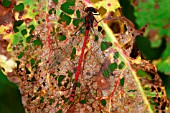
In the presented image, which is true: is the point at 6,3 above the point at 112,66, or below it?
above

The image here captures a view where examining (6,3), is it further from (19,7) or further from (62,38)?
(62,38)

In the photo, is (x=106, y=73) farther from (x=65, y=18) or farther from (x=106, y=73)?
(x=65, y=18)

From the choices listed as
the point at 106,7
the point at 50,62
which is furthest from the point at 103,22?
the point at 50,62

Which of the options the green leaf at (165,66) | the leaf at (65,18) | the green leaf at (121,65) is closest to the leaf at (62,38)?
the leaf at (65,18)

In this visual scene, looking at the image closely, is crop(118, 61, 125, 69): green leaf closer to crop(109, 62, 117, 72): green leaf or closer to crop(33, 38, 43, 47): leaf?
crop(109, 62, 117, 72): green leaf

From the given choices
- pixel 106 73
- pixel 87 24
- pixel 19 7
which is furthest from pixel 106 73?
pixel 19 7

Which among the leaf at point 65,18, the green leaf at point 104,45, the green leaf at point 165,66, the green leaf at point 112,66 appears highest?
the leaf at point 65,18

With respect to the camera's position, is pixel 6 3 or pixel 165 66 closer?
pixel 165 66

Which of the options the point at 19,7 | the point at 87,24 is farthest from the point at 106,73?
the point at 19,7

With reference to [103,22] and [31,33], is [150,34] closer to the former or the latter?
[103,22]

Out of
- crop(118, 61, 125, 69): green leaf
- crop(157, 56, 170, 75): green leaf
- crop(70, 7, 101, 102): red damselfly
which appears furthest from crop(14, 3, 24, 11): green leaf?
crop(157, 56, 170, 75): green leaf

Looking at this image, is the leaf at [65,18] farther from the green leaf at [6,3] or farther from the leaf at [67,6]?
the green leaf at [6,3]

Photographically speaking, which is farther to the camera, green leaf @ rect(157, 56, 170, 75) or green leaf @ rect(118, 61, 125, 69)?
green leaf @ rect(118, 61, 125, 69)
